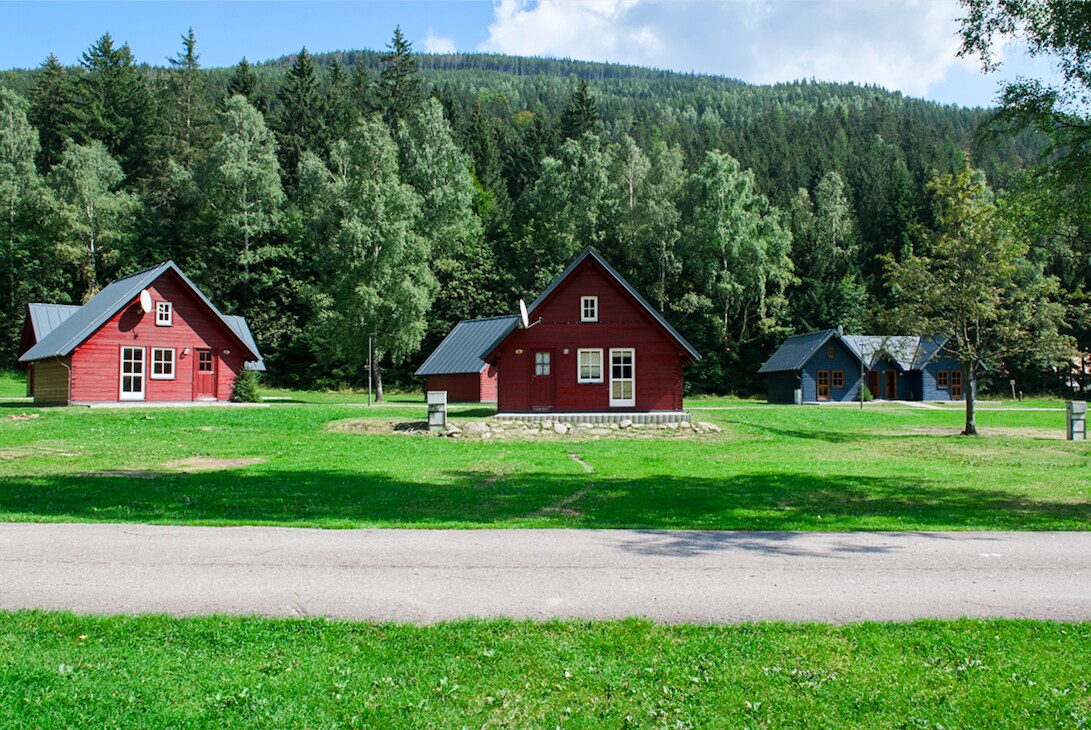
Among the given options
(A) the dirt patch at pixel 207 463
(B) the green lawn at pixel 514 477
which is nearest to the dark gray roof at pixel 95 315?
(B) the green lawn at pixel 514 477

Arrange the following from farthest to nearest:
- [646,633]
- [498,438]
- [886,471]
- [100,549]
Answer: [498,438]
[886,471]
[100,549]
[646,633]

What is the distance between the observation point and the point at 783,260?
211 ft

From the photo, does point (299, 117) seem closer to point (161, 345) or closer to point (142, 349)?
point (161, 345)

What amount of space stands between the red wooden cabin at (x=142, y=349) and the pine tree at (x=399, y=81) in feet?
142

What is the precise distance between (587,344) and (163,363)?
18.8 meters

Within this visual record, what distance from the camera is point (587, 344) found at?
31547 millimetres

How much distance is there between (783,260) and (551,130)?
3154 cm

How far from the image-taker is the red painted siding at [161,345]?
34.0 m

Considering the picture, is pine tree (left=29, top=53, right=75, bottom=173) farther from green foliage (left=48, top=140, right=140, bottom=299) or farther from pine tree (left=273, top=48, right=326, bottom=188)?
pine tree (left=273, top=48, right=326, bottom=188)

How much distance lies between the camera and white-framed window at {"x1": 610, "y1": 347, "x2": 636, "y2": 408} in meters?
31.6

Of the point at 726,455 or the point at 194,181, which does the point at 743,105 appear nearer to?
the point at 194,181

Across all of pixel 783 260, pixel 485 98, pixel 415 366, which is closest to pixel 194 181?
pixel 415 366

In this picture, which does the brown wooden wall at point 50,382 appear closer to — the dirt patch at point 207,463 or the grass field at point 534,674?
the dirt patch at point 207,463

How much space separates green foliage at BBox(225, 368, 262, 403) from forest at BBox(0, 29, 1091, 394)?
8142 mm
